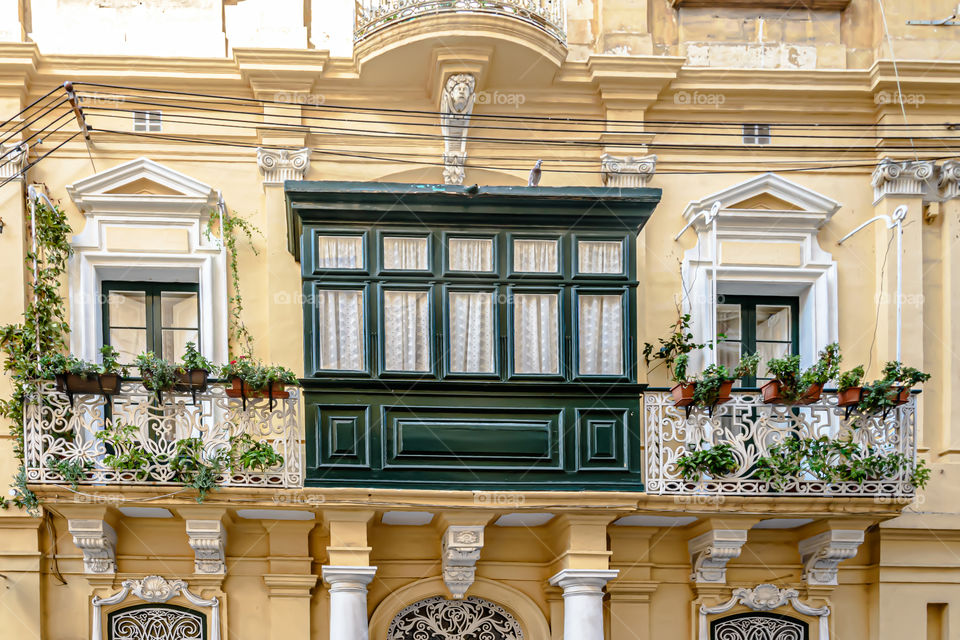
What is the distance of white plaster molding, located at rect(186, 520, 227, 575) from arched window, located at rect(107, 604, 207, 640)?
0.46 metres

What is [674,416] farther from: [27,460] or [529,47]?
[27,460]

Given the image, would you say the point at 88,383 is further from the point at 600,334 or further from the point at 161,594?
the point at 600,334

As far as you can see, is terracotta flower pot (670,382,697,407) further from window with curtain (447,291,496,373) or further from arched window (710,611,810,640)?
arched window (710,611,810,640)

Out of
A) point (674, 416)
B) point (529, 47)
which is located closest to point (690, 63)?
point (529, 47)

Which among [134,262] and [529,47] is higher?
[529,47]

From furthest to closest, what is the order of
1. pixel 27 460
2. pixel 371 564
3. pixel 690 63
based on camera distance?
1. pixel 690 63
2. pixel 371 564
3. pixel 27 460

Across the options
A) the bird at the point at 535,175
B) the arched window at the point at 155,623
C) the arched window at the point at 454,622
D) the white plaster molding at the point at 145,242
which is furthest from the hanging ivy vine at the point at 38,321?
the bird at the point at 535,175

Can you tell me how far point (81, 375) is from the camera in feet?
40.6

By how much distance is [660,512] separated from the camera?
1295 centimetres

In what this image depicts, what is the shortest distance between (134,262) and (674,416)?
5.54 m

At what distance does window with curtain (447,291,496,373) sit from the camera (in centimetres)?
1293

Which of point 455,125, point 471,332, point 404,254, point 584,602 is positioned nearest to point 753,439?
point 584,602

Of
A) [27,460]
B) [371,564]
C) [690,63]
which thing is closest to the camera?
[27,460]

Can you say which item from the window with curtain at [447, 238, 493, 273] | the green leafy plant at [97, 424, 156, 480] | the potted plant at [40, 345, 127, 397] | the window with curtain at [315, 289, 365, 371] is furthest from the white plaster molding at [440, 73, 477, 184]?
the green leafy plant at [97, 424, 156, 480]
